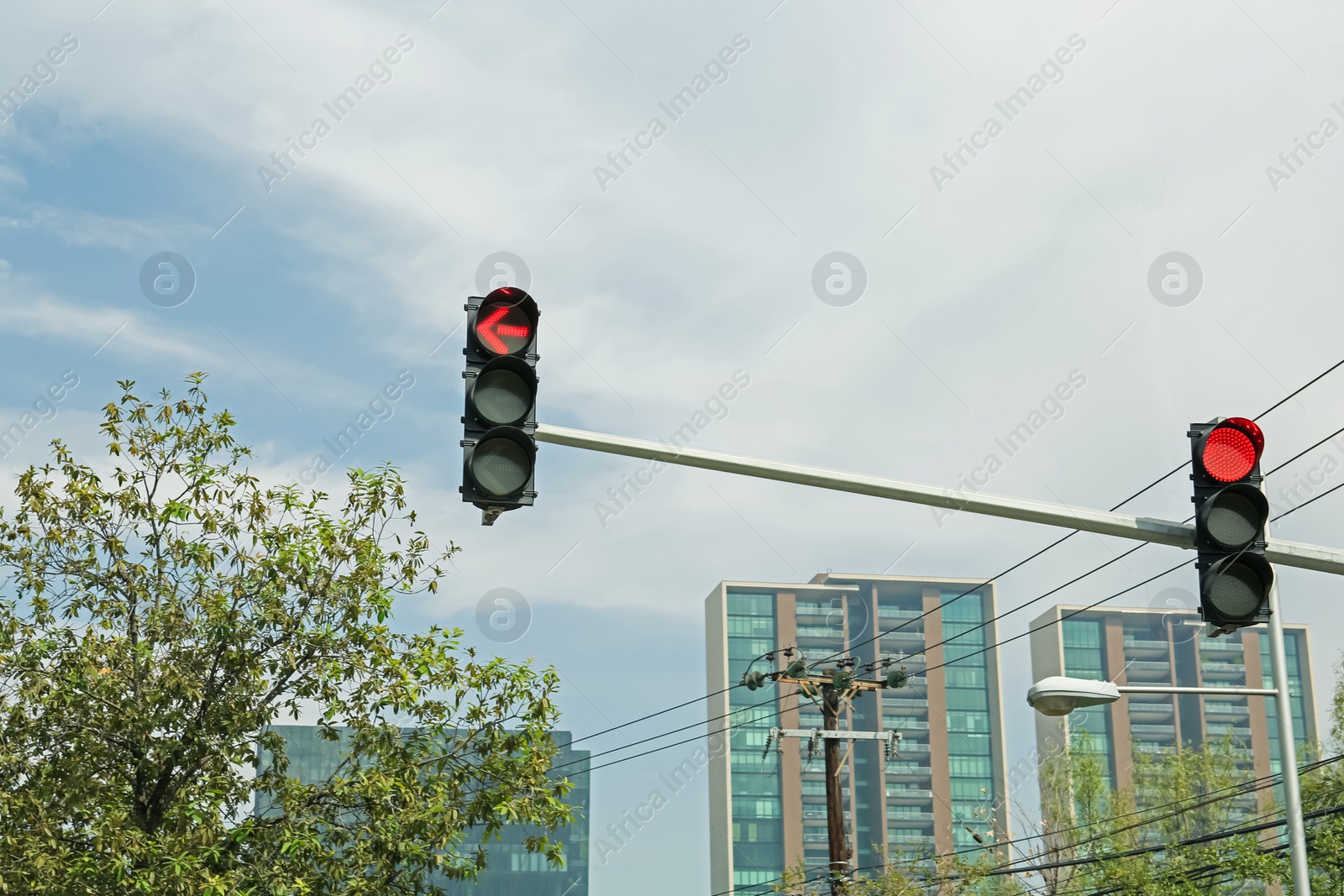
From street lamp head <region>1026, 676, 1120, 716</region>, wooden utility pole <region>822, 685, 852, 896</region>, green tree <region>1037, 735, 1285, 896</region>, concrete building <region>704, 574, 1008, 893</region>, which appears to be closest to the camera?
street lamp head <region>1026, 676, 1120, 716</region>

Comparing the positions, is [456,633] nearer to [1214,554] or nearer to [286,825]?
[286,825]

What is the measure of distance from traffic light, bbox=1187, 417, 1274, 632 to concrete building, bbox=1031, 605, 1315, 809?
537 ft

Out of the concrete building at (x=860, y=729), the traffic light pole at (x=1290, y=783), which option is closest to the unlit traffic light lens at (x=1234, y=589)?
the traffic light pole at (x=1290, y=783)

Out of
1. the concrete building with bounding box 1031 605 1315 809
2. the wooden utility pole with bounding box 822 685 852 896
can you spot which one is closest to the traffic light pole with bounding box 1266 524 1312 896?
the wooden utility pole with bounding box 822 685 852 896

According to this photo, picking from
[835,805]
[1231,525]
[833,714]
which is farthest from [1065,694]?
[833,714]

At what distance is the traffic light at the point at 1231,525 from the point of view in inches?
Result: 272

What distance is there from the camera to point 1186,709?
170 metres

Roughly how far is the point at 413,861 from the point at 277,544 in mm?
3925

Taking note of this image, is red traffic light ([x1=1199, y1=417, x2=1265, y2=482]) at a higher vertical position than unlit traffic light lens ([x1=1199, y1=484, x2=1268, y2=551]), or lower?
higher

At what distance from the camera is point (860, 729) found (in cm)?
16850

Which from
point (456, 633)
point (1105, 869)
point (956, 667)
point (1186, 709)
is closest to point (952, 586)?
point (956, 667)

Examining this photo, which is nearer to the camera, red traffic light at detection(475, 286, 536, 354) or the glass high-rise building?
red traffic light at detection(475, 286, 536, 354)

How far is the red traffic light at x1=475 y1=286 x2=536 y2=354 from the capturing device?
677 centimetres

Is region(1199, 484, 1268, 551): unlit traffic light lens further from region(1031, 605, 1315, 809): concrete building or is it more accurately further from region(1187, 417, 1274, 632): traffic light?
region(1031, 605, 1315, 809): concrete building
